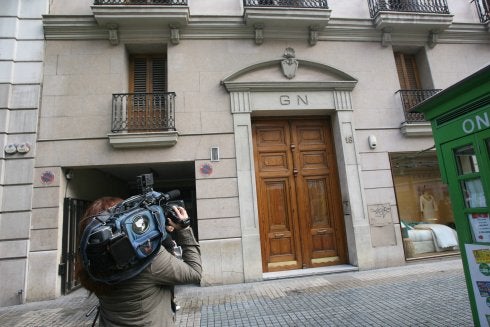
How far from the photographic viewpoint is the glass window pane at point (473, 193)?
10.6 feet

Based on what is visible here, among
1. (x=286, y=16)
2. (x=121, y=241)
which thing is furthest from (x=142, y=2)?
(x=121, y=241)

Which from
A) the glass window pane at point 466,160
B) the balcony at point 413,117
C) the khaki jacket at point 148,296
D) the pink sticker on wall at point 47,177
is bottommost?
the khaki jacket at point 148,296

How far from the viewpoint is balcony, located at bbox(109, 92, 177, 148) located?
732 centimetres

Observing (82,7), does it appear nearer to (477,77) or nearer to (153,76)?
(153,76)

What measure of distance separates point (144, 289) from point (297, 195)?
21.5 ft

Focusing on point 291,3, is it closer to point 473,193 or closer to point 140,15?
point 140,15

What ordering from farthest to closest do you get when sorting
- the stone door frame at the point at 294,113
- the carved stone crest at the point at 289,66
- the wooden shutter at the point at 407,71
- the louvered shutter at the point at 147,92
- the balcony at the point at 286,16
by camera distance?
the wooden shutter at the point at 407,71 < the carved stone crest at the point at 289,66 < the balcony at the point at 286,16 < the louvered shutter at the point at 147,92 < the stone door frame at the point at 294,113

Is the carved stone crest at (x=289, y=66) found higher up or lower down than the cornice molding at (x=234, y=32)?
lower down

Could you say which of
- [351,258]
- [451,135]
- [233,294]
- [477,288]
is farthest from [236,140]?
[477,288]

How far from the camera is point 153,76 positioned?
27.8 ft

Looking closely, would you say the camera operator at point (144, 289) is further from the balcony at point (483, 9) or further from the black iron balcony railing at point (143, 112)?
the balcony at point (483, 9)

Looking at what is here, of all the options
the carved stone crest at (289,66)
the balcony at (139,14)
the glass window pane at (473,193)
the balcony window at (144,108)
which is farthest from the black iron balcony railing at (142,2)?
the glass window pane at (473,193)

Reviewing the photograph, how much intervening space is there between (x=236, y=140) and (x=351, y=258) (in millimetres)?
4267

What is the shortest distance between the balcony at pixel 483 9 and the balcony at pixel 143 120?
1003 cm
